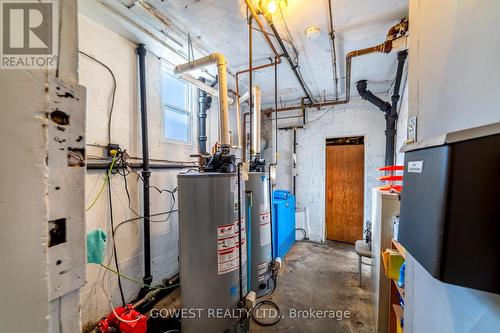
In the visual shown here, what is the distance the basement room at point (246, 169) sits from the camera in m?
0.36

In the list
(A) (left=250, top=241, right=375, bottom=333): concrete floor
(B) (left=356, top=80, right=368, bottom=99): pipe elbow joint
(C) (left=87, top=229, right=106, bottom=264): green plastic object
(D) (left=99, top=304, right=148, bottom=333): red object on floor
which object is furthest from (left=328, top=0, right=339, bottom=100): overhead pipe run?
(D) (left=99, top=304, right=148, bottom=333): red object on floor

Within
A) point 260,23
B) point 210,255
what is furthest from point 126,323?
point 260,23

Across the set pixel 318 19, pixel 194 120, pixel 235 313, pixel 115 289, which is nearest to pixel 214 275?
pixel 235 313

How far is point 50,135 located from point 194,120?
2641mm

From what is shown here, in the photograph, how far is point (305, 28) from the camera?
74.8 inches

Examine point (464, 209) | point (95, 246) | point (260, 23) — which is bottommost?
A: point (95, 246)

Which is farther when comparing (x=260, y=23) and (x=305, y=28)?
(x=305, y=28)

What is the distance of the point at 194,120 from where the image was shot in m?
2.90

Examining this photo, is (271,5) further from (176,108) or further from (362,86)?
(362,86)

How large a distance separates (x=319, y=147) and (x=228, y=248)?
3.02m

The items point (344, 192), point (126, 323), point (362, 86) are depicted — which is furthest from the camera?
point (344, 192)

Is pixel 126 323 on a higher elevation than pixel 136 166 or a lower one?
lower

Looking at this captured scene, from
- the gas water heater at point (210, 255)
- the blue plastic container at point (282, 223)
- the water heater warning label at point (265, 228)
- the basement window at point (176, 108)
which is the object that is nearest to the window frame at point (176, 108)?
the basement window at point (176, 108)

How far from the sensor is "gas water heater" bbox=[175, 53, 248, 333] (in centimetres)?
150
